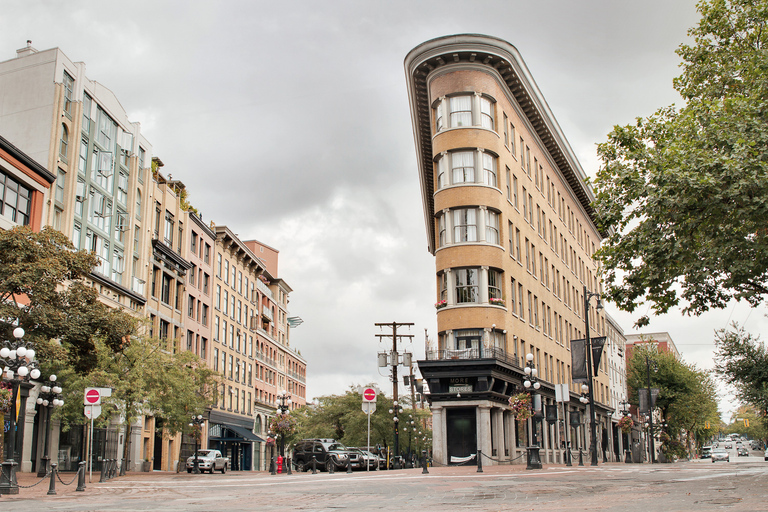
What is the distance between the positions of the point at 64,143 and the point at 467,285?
25.9 m

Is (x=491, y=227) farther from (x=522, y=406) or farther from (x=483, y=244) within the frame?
(x=522, y=406)

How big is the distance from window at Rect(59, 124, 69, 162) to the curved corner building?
862 inches

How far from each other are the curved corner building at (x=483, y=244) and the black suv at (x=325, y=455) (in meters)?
4.82

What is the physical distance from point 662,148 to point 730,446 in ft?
421

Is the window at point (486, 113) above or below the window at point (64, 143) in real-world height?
above

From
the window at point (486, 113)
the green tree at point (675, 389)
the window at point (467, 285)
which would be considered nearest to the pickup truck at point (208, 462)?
the window at point (467, 285)

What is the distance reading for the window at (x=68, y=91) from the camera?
44.0 m

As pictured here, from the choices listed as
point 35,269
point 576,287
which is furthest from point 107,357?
point 576,287

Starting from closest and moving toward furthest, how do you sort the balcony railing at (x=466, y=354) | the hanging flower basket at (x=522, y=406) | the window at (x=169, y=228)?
the hanging flower basket at (x=522, y=406) → the balcony railing at (x=466, y=354) → the window at (x=169, y=228)

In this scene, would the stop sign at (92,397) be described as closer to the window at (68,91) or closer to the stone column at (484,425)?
the stone column at (484,425)

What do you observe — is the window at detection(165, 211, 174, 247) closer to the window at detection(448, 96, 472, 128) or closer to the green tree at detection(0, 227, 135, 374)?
the window at detection(448, 96, 472, 128)

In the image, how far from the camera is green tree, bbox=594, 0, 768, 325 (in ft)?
64.1

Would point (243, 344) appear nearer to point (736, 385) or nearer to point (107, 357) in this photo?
point (107, 357)

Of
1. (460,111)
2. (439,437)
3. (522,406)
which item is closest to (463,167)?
(460,111)
